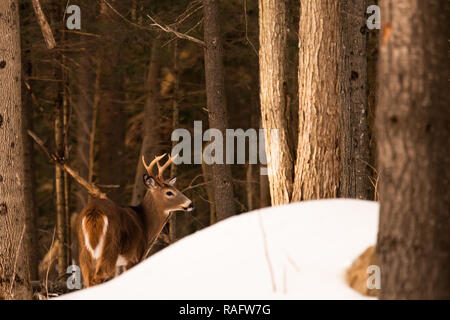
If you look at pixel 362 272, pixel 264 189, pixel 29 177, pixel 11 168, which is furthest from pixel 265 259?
pixel 29 177

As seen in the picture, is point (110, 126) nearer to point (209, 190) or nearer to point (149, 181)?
point (209, 190)

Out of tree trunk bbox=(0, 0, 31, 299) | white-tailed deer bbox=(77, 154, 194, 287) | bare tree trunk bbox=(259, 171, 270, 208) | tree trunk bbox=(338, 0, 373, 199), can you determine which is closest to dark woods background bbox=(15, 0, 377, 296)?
bare tree trunk bbox=(259, 171, 270, 208)

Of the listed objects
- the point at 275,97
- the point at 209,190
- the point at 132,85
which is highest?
the point at 132,85

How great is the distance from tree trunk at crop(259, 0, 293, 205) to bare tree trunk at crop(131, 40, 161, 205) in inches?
293

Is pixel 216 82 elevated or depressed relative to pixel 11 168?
elevated

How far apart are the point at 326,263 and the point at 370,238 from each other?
58 centimetres

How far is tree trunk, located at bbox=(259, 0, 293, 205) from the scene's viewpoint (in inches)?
397

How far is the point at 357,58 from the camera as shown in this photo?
527 inches

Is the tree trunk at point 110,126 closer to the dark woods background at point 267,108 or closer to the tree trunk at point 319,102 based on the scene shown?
the dark woods background at point 267,108

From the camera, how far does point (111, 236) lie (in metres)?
11.5

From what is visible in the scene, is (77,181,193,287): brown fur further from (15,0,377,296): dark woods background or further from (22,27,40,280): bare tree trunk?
(22,27,40,280): bare tree trunk

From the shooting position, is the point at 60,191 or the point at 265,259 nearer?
the point at 265,259

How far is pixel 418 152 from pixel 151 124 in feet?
44.5
